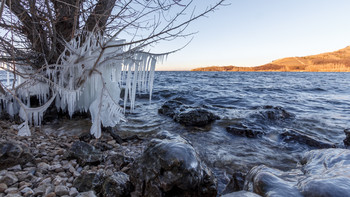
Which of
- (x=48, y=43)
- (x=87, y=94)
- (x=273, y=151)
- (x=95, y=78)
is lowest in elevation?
(x=273, y=151)

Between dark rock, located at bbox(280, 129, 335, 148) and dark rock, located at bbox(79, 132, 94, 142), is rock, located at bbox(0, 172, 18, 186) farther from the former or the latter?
dark rock, located at bbox(280, 129, 335, 148)

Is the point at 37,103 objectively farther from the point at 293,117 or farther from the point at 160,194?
the point at 293,117

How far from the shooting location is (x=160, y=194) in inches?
72.9

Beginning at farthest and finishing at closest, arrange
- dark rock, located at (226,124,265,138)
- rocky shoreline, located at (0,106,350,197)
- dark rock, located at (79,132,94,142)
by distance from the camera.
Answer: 1. dark rock, located at (226,124,265,138)
2. dark rock, located at (79,132,94,142)
3. rocky shoreline, located at (0,106,350,197)

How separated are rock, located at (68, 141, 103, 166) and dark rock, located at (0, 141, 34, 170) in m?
0.53

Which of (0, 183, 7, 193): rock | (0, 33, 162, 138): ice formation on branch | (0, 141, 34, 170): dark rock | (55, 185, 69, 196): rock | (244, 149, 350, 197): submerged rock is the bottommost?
(55, 185, 69, 196): rock

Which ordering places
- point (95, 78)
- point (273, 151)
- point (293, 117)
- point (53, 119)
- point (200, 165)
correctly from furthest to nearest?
1. point (293, 117)
2. point (53, 119)
3. point (95, 78)
4. point (273, 151)
5. point (200, 165)

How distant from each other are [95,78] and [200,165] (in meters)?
3.46

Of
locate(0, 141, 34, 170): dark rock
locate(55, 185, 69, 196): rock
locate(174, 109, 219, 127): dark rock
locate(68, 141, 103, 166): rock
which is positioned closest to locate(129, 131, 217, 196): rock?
locate(55, 185, 69, 196): rock

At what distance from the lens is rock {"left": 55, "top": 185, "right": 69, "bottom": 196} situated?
6.09 feet

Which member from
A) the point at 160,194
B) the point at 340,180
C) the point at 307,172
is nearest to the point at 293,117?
the point at 307,172

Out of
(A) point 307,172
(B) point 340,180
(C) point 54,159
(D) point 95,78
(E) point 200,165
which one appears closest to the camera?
(B) point 340,180

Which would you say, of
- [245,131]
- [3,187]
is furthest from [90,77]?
[245,131]

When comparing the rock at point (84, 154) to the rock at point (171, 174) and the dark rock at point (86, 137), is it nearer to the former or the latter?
the rock at point (171, 174)
